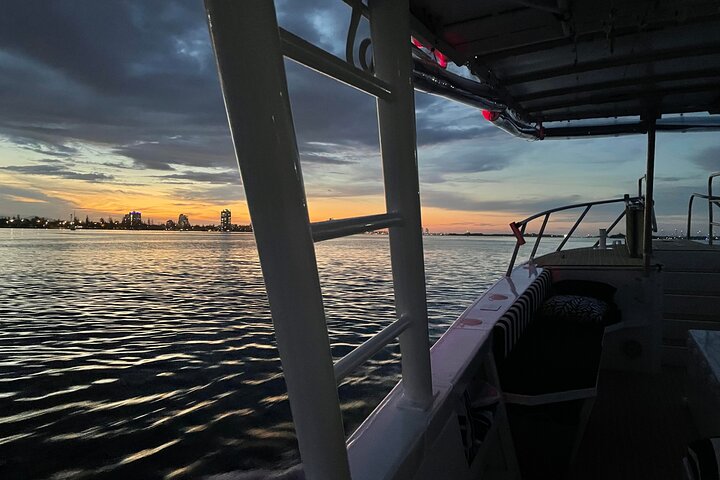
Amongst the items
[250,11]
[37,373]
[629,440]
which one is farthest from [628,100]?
[37,373]

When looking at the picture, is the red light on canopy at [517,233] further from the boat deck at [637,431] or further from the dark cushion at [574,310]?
the boat deck at [637,431]

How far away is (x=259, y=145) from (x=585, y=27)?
5.90ft

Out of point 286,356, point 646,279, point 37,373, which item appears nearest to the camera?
point 286,356


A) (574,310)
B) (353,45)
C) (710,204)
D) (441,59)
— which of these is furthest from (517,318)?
(710,204)

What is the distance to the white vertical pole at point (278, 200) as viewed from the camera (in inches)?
23.0

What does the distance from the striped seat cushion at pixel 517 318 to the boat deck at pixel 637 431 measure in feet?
2.30

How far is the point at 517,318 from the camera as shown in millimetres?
2352

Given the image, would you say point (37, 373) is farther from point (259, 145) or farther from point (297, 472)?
point (259, 145)

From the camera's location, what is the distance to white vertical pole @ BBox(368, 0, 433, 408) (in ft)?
3.40

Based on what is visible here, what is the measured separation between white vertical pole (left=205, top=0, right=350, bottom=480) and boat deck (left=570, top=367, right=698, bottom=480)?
199cm

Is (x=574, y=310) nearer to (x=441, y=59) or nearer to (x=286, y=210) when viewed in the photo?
(x=441, y=59)

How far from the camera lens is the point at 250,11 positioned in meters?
0.58

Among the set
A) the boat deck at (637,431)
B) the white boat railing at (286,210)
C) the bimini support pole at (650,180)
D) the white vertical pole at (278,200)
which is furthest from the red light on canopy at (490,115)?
the white vertical pole at (278,200)

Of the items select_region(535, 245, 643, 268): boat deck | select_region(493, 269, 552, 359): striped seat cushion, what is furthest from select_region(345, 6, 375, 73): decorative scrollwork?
select_region(535, 245, 643, 268): boat deck
